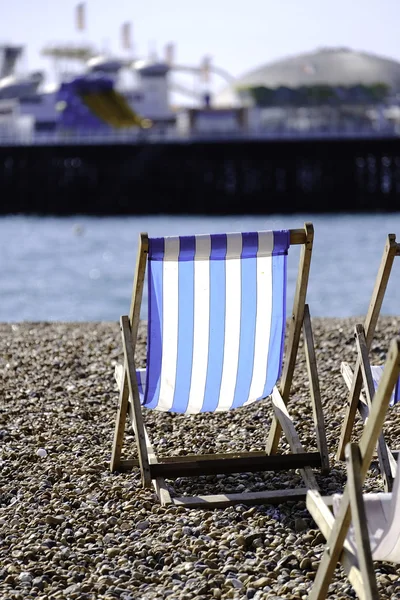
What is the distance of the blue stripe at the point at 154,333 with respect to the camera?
3.10 meters

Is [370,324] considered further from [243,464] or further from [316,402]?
[243,464]

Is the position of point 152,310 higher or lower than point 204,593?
higher

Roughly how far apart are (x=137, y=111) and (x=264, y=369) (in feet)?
138

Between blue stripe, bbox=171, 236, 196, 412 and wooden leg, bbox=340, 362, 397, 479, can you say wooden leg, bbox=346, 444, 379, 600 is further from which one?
blue stripe, bbox=171, 236, 196, 412

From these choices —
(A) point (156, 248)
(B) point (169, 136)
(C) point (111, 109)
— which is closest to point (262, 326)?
(A) point (156, 248)

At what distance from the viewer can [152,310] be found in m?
3.14

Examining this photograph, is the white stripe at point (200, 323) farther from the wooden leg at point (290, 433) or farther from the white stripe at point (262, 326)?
the wooden leg at point (290, 433)

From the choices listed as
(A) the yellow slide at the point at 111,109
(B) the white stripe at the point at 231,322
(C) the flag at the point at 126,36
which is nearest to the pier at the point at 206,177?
(A) the yellow slide at the point at 111,109

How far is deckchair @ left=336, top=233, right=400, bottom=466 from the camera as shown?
10.2 feet

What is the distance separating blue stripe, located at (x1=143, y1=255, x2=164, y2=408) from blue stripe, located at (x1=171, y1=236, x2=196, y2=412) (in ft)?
0.20

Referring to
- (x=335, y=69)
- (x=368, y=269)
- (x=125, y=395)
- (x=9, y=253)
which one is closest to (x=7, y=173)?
(x=9, y=253)

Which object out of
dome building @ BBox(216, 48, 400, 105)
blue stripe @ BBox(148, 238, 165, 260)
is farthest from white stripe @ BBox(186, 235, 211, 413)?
dome building @ BBox(216, 48, 400, 105)

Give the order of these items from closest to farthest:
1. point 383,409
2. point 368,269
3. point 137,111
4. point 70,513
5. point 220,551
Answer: point 383,409 → point 220,551 → point 70,513 → point 368,269 → point 137,111

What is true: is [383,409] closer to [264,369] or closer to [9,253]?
[264,369]
